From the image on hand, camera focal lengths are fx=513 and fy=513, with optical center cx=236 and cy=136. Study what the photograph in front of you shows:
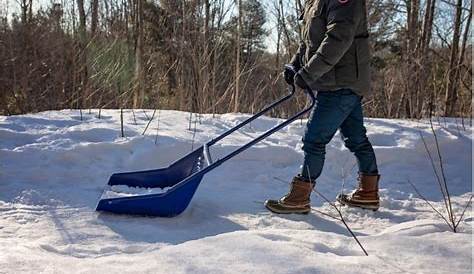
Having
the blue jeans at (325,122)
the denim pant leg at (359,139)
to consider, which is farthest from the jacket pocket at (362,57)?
the denim pant leg at (359,139)

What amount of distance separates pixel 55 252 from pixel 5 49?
1050cm

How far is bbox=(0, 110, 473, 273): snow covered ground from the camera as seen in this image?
2023 mm

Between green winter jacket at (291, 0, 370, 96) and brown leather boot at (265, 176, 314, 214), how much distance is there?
60 centimetres

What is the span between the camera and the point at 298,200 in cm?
321

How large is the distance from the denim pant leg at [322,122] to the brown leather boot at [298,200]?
0.19ft

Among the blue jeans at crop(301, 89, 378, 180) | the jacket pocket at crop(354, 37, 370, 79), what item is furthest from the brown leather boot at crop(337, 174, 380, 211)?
the jacket pocket at crop(354, 37, 370, 79)

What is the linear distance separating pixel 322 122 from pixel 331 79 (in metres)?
0.27

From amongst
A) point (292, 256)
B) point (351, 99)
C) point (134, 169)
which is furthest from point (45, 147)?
point (292, 256)

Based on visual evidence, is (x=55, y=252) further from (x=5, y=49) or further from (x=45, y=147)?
(x=5, y=49)

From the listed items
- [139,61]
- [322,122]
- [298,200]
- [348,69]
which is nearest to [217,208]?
[298,200]

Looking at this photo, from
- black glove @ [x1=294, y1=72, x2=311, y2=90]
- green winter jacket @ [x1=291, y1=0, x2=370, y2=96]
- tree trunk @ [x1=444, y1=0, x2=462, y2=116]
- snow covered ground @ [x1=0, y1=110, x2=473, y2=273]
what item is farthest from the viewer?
tree trunk @ [x1=444, y1=0, x2=462, y2=116]

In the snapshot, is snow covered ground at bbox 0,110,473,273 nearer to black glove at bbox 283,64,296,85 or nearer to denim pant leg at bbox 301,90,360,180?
denim pant leg at bbox 301,90,360,180

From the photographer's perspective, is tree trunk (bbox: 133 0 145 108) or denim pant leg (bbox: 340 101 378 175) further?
tree trunk (bbox: 133 0 145 108)

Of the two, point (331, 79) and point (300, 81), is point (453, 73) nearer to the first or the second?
point (331, 79)
